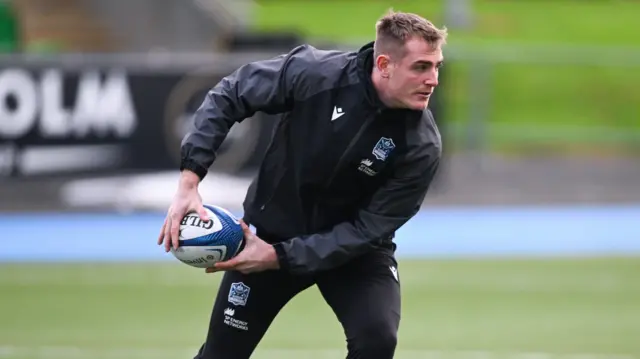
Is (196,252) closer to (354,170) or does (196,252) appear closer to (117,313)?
(354,170)

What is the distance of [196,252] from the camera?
278 inches

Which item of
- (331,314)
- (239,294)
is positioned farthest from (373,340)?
(331,314)

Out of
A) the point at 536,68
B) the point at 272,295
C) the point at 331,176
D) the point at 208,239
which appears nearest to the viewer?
the point at 208,239

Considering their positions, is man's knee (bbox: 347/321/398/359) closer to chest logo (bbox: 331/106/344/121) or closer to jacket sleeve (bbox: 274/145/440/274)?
jacket sleeve (bbox: 274/145/440/274)

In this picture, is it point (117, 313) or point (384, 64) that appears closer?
point (384, 64)

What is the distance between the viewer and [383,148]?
24.2 ft

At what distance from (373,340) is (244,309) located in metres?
0.78

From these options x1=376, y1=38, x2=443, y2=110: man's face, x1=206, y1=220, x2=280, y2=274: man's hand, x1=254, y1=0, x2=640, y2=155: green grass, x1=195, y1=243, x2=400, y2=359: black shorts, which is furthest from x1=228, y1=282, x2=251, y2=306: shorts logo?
x1=254, y1=0, x2=640, y2=155: green grass

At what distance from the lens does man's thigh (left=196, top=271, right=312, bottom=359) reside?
7590 mm

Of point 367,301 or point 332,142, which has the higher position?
point 332,142

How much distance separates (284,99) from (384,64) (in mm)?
591

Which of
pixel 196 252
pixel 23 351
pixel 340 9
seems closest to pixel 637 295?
pixel 23 351

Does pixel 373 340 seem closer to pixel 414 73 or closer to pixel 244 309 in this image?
pixel 244 309

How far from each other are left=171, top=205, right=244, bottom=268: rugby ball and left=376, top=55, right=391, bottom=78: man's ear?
1.09 meters
